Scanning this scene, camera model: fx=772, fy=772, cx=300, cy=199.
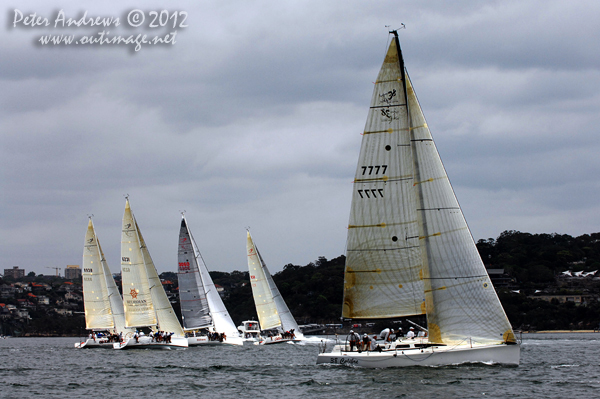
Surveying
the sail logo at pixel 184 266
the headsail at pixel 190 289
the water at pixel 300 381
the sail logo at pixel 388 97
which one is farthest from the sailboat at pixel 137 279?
the sail logo at pixel 388 97

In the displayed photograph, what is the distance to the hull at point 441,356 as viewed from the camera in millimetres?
32219

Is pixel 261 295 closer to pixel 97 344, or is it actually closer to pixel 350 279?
pixel 97 344

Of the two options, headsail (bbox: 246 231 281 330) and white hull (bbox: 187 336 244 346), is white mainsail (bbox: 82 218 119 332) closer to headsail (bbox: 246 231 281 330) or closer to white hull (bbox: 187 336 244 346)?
white hull (bbox: 187 336 244 346)

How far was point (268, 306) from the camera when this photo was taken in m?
77.8

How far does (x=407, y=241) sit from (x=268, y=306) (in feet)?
149

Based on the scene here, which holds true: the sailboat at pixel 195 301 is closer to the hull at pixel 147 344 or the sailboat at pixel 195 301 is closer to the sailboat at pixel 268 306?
the sailboat at pixel 268 306

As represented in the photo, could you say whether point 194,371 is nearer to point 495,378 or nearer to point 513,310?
point 495,378

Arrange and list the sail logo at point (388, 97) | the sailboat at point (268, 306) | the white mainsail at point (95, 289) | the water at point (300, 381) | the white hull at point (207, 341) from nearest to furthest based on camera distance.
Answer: the water at point (300, 381) < the sail logo at point (388, 97) < the white hull at point (207, 341) < the white mainsail at point (95, 289) < the sailboat at point (268, 306)

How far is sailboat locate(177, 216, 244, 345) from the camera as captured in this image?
242ft

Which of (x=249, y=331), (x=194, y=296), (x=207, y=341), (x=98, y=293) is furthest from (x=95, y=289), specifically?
(x=249, y=331)

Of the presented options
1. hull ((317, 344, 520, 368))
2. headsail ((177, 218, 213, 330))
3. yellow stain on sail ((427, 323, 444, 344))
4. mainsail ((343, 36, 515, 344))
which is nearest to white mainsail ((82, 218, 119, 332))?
headsail ((177, 218, 213, 330))

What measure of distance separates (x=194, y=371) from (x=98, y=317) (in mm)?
37010

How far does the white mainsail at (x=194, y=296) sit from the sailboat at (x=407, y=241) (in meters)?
41.1

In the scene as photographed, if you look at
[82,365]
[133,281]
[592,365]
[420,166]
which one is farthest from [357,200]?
[133,281]
